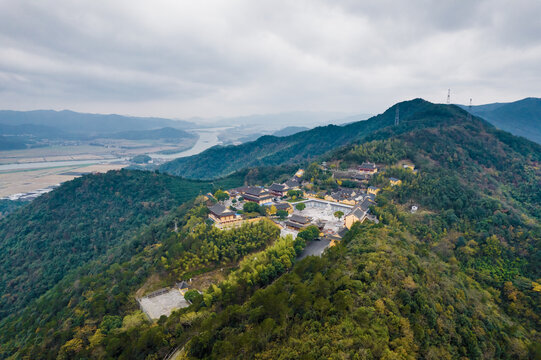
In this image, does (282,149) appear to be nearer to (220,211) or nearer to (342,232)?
(220,211)

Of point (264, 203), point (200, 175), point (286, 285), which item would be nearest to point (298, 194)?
point (264, 203)

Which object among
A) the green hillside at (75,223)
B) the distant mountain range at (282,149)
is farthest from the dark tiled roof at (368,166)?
the distant mountain range at (282,149)

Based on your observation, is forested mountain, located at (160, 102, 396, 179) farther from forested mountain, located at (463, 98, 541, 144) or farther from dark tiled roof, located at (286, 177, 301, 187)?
forested mountain, located at (463, 98, 541, 144)

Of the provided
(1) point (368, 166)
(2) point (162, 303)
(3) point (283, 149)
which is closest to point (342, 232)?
(2) point (162, 303)

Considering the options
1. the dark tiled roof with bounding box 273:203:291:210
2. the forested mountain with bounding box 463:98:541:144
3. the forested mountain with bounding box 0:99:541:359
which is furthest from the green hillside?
the forested mountain with bounding box 463:98:541:144

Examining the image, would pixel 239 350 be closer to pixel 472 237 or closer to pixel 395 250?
pixel 395 250
